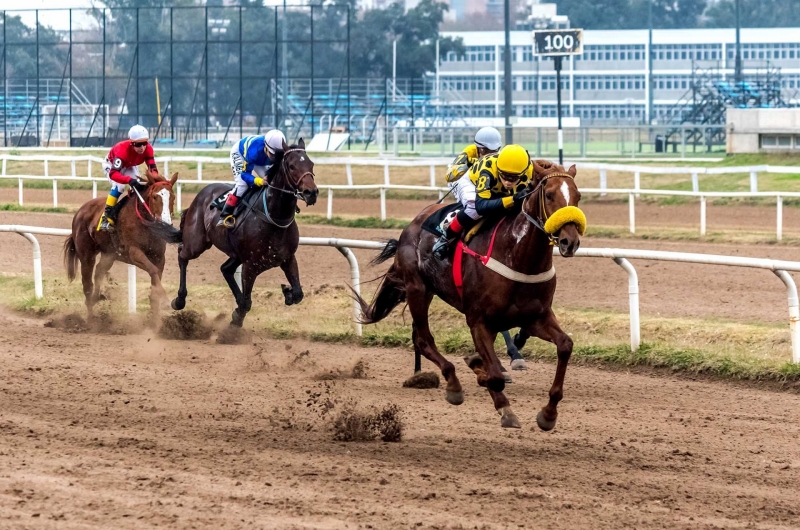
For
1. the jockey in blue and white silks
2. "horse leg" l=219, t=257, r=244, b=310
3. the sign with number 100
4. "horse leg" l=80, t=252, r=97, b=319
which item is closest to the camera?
the jockey in blue and white silks

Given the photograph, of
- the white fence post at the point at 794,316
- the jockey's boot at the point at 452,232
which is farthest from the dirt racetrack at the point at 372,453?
the jockey's boot at the point at 452,232

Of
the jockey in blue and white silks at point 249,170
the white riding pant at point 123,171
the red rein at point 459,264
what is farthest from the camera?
the white riding pant at point 123,171

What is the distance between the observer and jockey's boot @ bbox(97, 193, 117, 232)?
11336mm

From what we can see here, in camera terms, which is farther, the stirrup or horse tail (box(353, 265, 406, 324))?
the stirrup

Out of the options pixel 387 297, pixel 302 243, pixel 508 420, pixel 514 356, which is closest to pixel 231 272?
pixel 302 243

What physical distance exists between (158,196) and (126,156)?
1.59 feet

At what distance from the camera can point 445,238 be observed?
7.11 meters

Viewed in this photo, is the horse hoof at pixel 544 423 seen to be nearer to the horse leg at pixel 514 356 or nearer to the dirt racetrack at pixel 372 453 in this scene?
the dirt racetrack at pixel 372 453

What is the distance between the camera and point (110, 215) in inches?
447

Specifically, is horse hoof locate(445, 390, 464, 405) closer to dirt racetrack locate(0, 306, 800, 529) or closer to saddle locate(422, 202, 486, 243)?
dirt racetrack locate(0, 306, 800, 529)

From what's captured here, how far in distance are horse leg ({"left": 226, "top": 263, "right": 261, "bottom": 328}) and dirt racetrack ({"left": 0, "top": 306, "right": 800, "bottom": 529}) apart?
4.60 feet

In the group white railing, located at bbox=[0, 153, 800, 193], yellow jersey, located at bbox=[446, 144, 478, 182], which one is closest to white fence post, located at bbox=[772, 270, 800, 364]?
yellow jersey, located at bbox=[446, 144, 478, 182]

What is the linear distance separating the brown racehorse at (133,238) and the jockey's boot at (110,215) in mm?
54

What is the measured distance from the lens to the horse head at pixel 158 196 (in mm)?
11125
